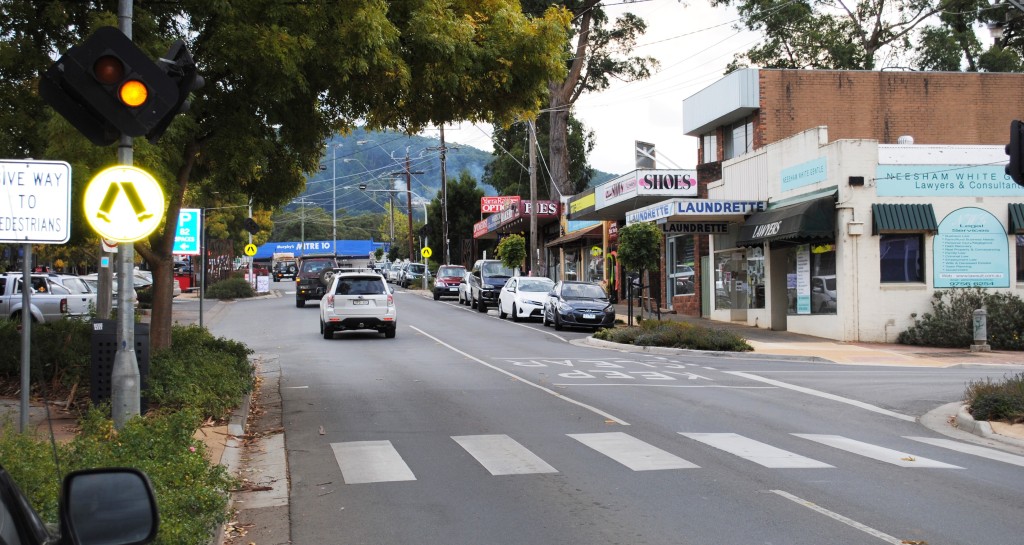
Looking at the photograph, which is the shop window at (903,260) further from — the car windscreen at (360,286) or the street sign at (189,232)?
the street sign at (189,232)

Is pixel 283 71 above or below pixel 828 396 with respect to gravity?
above

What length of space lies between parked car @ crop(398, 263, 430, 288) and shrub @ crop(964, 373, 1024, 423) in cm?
5438

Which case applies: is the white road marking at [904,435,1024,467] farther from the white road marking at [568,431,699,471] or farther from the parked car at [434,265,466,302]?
the parked car at [434,265,466,302]

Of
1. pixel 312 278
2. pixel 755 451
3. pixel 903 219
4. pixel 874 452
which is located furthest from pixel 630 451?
pixel 312 278

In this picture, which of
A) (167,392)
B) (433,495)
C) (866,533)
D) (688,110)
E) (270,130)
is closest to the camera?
(866,533)

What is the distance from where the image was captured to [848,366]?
20078 millimetres

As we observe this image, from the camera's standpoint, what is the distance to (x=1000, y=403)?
1209 cm

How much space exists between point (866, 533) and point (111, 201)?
5786mm

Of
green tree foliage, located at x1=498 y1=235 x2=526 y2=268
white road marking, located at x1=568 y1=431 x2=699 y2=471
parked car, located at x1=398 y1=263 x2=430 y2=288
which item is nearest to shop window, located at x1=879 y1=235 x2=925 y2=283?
white road marking, located at x1=568 y1=431 x2=699 y2=471

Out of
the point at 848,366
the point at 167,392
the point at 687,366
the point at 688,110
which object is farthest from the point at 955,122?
the point at 167,392

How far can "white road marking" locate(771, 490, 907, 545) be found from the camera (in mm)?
6421

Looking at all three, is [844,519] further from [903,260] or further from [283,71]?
[903,260]

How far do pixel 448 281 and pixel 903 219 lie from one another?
2668 centimetres

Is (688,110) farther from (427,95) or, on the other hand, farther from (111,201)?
(111,201)
